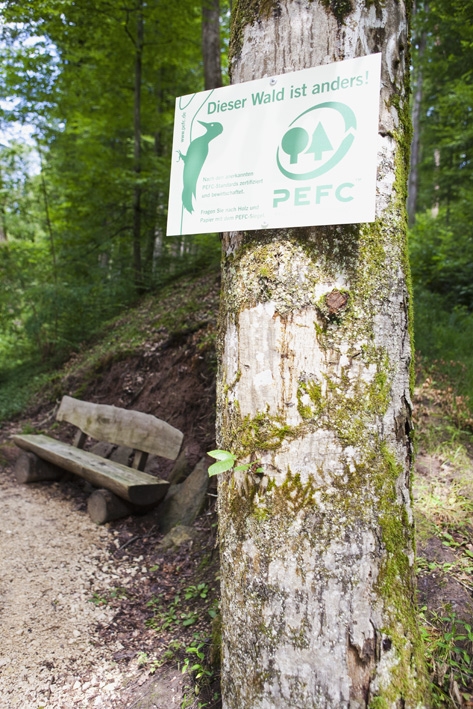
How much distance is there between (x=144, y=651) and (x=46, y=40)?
9605 mm

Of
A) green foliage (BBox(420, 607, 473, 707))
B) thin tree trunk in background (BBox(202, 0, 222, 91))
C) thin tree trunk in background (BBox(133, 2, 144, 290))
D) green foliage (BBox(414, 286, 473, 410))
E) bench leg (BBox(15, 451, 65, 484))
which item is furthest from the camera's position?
thin tree trunk in background (BBox(133, 2, 144, 290))

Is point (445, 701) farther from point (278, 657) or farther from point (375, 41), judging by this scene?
point (375, 41)

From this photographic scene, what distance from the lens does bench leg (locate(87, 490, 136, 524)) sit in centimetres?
415

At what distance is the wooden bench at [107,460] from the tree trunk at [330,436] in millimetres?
2296

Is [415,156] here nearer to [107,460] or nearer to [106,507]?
[107,460]

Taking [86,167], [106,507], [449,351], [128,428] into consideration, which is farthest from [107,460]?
[86,167]

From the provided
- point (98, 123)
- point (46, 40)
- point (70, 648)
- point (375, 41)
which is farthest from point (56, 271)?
point (375, 41)

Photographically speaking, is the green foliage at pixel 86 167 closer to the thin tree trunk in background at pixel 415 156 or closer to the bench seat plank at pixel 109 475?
the bench seat plank at pixel 109 475

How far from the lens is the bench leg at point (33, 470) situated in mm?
5090

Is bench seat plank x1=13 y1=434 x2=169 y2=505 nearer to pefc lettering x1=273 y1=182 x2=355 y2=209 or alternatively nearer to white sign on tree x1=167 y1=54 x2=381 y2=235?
white sign on tree x1=167 y1=54 x2=381 y2=235

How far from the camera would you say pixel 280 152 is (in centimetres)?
181

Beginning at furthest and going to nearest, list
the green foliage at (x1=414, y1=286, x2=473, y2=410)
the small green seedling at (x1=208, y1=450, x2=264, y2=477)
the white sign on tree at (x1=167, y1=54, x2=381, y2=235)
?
the green foliage at (x1=414, y1=286, x2=473, y2=410) → the small green seedling at (x1=208, y1=450, x2=264, y2=477) → the white sign on tree at (x1=167, y1=54, x2=381, y2=235)

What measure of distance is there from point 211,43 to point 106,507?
272 inches

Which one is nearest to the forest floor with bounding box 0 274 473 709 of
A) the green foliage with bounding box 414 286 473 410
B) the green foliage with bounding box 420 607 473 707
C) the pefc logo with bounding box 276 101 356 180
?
the green foliage with bounding box 420 607 473 707
